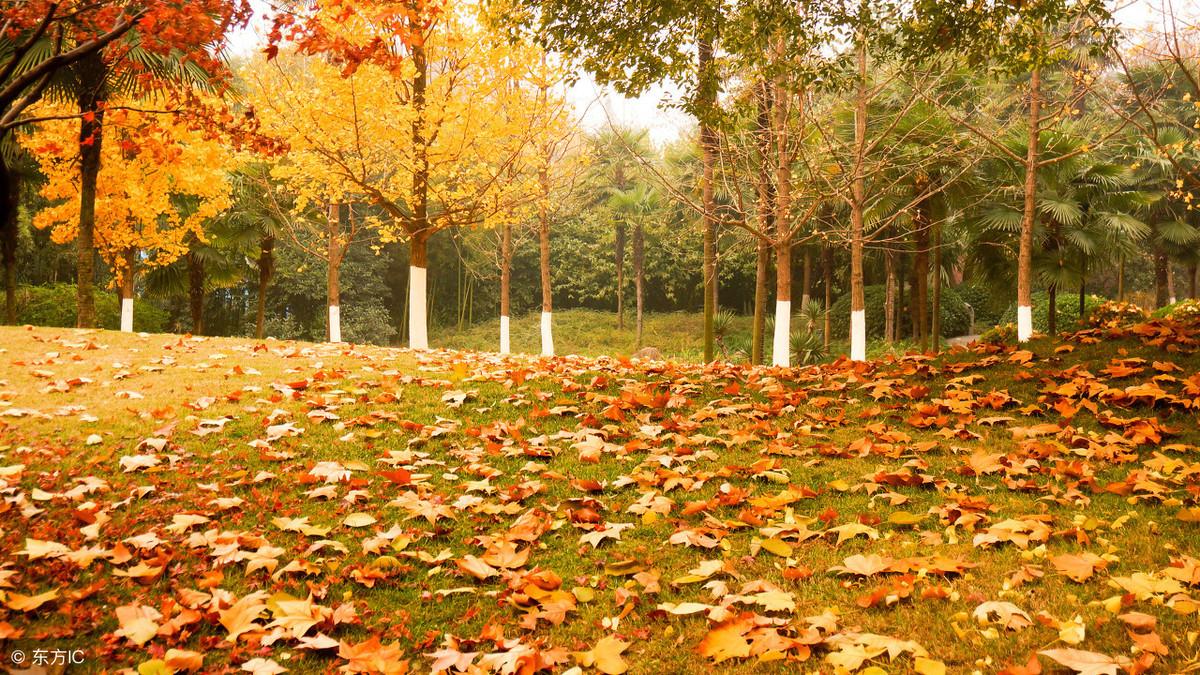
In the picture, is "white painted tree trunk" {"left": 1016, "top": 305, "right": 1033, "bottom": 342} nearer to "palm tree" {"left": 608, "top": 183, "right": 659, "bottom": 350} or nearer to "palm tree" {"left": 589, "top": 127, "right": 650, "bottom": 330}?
"palm tree" {"left": 589, "top": 127, "right": 650, "bottom": 330}

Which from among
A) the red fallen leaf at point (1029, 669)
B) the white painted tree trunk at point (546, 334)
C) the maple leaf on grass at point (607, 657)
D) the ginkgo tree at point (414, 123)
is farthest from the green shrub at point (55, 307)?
the red fallen leaf at point (1029, 669)

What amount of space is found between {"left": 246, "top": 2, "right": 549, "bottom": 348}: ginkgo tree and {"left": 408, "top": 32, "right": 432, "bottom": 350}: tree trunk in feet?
0.07

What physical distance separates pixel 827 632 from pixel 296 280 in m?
30.0

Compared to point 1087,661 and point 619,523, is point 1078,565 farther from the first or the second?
point 619,523

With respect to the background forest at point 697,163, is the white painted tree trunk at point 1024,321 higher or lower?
lower

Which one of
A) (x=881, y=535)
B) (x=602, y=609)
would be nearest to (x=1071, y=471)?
(x=881, y=535)

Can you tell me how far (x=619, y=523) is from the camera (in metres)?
3.47

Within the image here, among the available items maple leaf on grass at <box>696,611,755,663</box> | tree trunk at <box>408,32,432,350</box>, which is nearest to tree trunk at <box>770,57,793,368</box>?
tree trunk at <box>408,32,432,350</box>

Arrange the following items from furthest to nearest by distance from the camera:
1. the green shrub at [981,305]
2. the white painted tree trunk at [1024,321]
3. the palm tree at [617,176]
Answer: the palm tree at [617,176]
the green shrub at [981,305]
the white painted tree trunk at [1024,321]

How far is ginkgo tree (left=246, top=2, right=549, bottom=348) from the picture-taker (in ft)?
38.3

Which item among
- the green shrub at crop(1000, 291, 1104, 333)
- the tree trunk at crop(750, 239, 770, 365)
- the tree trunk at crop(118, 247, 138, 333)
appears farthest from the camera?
the green shrub at crop(1000, 291, 1104, 333)

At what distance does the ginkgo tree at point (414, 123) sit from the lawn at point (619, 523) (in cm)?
673

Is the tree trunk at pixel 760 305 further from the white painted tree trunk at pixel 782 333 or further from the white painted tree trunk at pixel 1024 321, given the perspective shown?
the white painted tree trunk at pixel 1024 321

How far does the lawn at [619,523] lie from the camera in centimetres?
238
